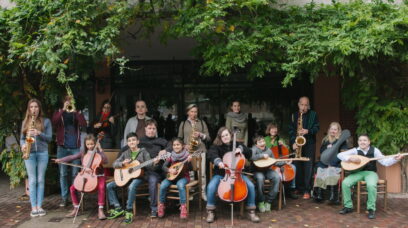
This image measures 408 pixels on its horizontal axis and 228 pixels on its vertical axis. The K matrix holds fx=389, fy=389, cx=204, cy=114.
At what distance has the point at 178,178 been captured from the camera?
575cm

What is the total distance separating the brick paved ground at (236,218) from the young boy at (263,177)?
0.59 feet

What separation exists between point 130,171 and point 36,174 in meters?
1.54

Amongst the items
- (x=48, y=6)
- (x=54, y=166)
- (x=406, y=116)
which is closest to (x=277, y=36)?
(x=406, y=116)

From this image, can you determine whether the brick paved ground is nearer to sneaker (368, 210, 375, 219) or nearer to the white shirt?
sneaker (368, 210, 375, 219)

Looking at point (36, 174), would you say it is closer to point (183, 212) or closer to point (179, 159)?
point (179, 159)

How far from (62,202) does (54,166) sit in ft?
3.71

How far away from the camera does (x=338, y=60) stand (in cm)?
593

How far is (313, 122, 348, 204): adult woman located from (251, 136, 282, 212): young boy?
0.83 m

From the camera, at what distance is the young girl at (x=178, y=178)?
18.4ft

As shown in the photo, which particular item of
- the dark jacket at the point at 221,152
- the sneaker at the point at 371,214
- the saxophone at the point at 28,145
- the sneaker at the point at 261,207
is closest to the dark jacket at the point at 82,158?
the saxophone at the point at 28,145

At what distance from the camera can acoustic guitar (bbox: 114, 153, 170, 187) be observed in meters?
5.61

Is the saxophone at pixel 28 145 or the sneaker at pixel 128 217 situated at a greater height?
the saxophone at pixel 28 145

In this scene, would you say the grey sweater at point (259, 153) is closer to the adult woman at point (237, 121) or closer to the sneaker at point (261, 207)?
the sneaker at point (261, 207)

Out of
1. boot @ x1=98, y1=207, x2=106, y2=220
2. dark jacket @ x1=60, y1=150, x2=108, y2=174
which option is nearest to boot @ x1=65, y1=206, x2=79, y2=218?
boot @ x1=98, y1=207, x2=106, y2=220
